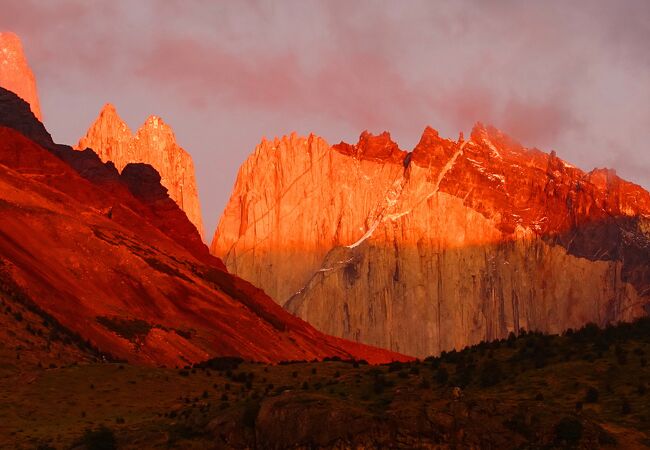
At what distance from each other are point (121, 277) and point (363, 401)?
79.5 metres

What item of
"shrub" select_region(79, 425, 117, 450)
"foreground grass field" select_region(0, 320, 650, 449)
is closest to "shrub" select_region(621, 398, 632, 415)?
"foreground grass field" select_region(0, 320, 650, 449)

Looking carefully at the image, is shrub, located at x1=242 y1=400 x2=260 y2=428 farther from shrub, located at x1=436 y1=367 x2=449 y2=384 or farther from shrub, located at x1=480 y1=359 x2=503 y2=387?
shrub, located at x1=480 y1=359 x2=503 y2=387

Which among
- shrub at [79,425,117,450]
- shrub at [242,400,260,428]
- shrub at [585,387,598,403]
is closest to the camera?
shrub at [242,400,260,428]

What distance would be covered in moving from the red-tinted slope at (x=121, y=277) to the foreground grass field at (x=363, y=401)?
123 ft

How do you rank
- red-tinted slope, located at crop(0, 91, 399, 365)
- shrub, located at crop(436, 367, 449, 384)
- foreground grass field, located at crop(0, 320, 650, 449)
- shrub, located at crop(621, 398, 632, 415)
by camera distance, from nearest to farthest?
foreground grass field, located at crop(0, 320, 650, 449) → shrub, located at crop(621, 398, 632, 415) → shrub, located at crop(436, 367, 449, 384) → red-tinted slope, located at crop(0, 91, 399, 365)

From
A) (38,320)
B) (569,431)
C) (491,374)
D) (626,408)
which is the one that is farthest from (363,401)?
(38,320)

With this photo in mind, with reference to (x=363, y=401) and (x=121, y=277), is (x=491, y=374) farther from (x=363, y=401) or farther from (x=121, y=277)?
(x=121, y=277)

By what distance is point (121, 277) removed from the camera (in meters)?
114

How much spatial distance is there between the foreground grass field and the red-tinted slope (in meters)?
37.5

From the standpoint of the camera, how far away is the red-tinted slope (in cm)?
9412

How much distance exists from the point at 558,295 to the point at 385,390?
164m

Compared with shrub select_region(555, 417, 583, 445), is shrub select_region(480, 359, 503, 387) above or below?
above

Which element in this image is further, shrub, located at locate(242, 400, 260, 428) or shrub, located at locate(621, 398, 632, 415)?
shrub, located at locate(621, 398, 632, 415)

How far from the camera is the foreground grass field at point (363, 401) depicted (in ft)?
110
